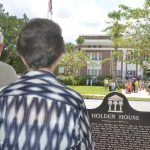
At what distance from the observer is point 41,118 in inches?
117

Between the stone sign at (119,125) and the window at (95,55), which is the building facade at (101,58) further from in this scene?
the stone sign at (119,125)

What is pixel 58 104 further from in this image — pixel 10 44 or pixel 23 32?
pixel 10 44

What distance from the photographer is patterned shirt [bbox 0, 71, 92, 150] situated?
2.98m

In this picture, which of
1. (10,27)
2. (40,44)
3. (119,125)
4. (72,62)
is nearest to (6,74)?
(119,125)

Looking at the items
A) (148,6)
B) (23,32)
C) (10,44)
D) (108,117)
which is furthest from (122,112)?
(10,44)

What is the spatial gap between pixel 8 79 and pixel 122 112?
1222mm

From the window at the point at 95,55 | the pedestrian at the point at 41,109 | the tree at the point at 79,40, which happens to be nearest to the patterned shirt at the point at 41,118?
the pedestrian at the point at 41,109

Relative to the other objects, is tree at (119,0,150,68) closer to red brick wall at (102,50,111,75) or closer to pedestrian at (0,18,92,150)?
pedestrian at (0,18,92,150)

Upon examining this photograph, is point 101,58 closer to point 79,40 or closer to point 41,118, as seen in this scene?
point 79,40

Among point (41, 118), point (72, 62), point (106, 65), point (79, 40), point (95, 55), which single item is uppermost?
point (79, 40)

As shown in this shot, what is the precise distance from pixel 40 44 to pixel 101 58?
85.6 metres

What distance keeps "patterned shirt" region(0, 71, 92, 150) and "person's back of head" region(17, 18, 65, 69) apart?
136 mm

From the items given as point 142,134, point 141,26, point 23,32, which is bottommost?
point 142,134

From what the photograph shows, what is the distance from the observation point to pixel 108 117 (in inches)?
214
